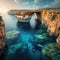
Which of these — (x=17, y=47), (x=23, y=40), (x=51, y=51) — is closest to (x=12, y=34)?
(x=23, y=40)

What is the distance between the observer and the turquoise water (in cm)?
1490

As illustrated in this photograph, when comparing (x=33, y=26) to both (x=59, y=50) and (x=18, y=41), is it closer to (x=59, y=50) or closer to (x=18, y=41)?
(x=18, y=41)

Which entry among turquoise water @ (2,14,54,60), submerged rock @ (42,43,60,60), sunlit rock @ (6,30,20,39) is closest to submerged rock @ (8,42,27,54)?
turquoise water @ (2,14,54,60)

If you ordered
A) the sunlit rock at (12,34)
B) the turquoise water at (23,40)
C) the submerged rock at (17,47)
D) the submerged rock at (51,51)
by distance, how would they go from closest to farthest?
the submerged rock at (51,51)
the turquoise water at (23,40)
the submerged rock at (17,47)
the sunlit rock at (12,34)

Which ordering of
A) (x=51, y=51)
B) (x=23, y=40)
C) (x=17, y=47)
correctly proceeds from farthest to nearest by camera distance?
(x=23, y=40) < (x=17, y=47) < (x=51, y=51)

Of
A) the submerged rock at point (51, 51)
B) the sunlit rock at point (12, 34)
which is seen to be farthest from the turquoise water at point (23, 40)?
the submerged rock at point (51, 51)

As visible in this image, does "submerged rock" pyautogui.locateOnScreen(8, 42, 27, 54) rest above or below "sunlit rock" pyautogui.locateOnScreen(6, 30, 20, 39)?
below

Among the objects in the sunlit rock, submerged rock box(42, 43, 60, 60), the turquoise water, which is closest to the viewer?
submerged rock box(42, 43, 60, 60)

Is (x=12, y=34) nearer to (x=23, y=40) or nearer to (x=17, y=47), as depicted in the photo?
(x=23, y=40)

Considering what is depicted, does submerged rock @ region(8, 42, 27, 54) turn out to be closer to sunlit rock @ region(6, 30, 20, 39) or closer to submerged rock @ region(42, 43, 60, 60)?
submerged rock @ region(42, 43, 60, 60)

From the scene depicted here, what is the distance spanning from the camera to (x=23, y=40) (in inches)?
765

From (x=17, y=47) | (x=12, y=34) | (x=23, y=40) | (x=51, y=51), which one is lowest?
(x=51, y=51)

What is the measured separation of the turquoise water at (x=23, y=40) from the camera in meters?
14.9

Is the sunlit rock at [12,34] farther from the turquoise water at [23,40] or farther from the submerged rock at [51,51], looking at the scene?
the submerged rock at [51,51]
